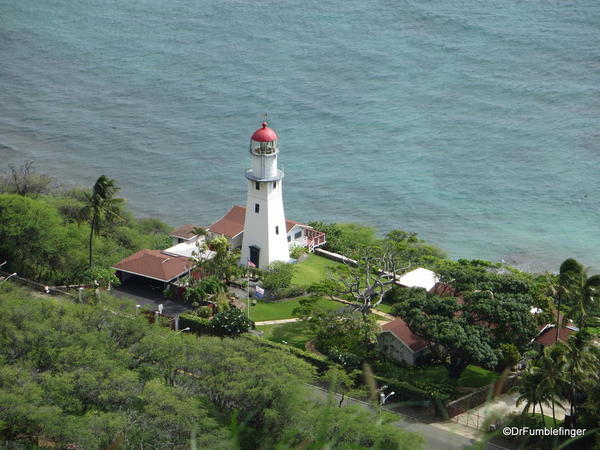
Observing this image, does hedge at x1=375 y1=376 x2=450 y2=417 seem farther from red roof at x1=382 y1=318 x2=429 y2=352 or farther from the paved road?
red roof at x1=382 y1=318 x2=429 y2=352

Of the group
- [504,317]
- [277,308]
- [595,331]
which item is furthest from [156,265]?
[595,331]

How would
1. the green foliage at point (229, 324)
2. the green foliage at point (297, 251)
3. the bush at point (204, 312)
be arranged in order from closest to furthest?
the green foliage at point (229, 324) < the bush at point (204, 312) < the green foliage at point (297, 251)

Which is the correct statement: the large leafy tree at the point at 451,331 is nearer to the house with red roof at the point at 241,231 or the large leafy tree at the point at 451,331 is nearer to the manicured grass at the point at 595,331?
the manicured grass at the point at 595,331

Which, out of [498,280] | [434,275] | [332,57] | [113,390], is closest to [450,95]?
[332,57]

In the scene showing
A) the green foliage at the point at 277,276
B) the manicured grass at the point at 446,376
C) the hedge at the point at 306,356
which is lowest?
the manicured grass at the point at 446,376

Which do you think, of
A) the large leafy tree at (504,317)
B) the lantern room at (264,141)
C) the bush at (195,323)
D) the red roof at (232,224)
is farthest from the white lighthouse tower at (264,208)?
the large leafy tree at (504,317)

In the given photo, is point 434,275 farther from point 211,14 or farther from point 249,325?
point 211,14

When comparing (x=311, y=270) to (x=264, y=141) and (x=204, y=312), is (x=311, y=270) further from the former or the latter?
(x=204, y=312)
